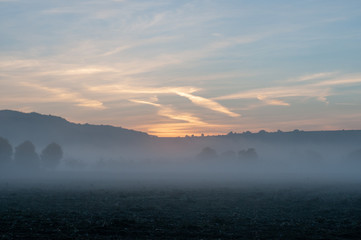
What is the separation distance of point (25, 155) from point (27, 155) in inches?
33.5

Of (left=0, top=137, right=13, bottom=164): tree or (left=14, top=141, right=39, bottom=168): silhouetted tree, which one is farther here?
(left=14, top=141, right=39, bottom=168): silhouetted tree

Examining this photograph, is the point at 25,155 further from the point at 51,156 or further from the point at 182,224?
the point at 182,224

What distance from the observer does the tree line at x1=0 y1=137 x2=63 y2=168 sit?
15888 cm

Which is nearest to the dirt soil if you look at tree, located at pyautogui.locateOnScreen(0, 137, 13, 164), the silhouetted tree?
tree, located at pyautogui.locateOnScreen(0, 137, 13, 164)

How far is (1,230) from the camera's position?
2728cm

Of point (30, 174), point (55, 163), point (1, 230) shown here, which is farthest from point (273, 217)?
point (55, 163)

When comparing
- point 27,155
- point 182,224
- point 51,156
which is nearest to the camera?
point 182,224

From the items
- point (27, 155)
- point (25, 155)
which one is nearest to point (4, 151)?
point (25, 155)

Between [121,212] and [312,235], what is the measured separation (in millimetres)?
20811

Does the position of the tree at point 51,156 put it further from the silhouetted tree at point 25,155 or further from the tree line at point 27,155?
the silhouetted tree at point 25,155

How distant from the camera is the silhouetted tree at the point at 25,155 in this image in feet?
547

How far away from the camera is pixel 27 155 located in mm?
169250

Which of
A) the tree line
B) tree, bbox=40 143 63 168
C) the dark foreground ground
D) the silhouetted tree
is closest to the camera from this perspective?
the dark foreground ground

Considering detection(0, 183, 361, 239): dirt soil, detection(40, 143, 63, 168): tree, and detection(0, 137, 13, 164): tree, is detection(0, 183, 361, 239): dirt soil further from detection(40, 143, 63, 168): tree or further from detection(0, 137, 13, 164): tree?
detection(40, 143, 63, 168): tree
